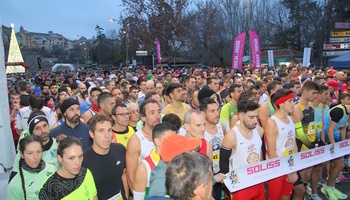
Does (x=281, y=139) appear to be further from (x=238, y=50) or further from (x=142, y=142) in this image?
(x=238, y=50)

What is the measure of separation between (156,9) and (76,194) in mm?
32346

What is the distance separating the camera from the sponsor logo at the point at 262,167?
4.55m

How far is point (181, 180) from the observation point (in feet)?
7.43

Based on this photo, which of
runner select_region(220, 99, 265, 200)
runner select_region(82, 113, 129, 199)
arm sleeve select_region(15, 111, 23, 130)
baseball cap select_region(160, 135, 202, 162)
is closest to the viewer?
baseball cap select_region(160, 135, 202, 162)

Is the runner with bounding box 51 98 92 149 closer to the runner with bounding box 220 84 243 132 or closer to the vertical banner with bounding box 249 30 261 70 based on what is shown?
the runner with bounding box 220 84 243 132

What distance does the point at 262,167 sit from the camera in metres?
4.70

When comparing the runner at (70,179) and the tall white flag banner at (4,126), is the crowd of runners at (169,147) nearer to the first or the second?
the runner at (70,179)

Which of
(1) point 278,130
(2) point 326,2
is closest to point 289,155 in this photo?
(1) point 278,130

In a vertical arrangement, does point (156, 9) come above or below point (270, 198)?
above

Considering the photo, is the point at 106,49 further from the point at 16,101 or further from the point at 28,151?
the point at 28,151

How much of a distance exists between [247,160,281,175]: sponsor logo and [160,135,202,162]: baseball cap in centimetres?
207

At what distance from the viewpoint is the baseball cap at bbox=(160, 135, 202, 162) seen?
2.74m

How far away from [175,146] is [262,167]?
7.92ft

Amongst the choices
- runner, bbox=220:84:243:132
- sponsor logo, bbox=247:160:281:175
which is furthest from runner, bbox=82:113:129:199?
runner, bbox=220:84:243:132
